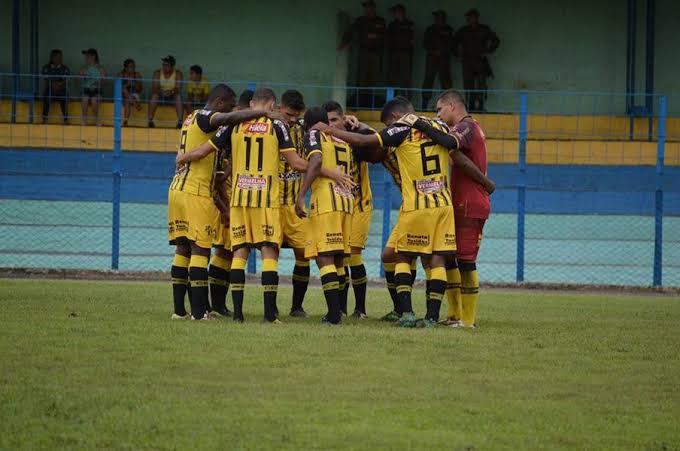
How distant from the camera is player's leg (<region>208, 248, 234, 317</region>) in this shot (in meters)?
13.1

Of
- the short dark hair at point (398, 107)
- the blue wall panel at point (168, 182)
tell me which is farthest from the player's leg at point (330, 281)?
A: the blue wall panel at point (168, 182)

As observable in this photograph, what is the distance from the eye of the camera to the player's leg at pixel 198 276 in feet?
40.3

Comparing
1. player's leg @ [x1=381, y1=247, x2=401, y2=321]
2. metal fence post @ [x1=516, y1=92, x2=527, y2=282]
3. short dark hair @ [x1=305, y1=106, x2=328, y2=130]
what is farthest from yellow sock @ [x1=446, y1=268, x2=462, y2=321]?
metal fence post @ [x1=516, y1=92, x2=527, y2=282]

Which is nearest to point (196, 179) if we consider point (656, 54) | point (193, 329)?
point (193, 329)

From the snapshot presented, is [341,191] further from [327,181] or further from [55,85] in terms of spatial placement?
[55,85]

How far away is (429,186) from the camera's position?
12.1 m

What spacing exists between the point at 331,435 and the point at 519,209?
1306 centimetres

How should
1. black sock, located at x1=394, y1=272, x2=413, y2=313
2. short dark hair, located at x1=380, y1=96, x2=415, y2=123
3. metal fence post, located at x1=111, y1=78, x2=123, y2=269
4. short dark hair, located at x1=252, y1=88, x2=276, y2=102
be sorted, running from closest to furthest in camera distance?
black sock, located at x1=394, y1=272, x2=413, y2=313 → short dark hair, located at x1=252, y1=88, x2=276, y2=102 → short dark hair, located at x1=380, y1=96, x2=415, y2=123 → metal fence post, located at x1=111, y1=78, x2=123, y2=269

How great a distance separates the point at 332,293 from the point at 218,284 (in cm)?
155

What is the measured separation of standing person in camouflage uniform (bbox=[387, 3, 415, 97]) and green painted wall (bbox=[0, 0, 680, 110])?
139 centimetres

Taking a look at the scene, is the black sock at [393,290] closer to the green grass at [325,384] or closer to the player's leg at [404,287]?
the green grass at [325,384]

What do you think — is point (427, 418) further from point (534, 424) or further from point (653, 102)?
point (653, 102)

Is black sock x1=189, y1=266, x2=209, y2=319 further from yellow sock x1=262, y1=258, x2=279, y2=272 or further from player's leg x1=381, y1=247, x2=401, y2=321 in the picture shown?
player's leg x1=381, y1=247, x2=401, y2=321

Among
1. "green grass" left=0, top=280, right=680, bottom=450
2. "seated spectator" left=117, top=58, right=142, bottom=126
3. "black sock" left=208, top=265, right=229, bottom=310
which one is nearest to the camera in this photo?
"green grass" left=0, top=280, right=680, bottom=450
